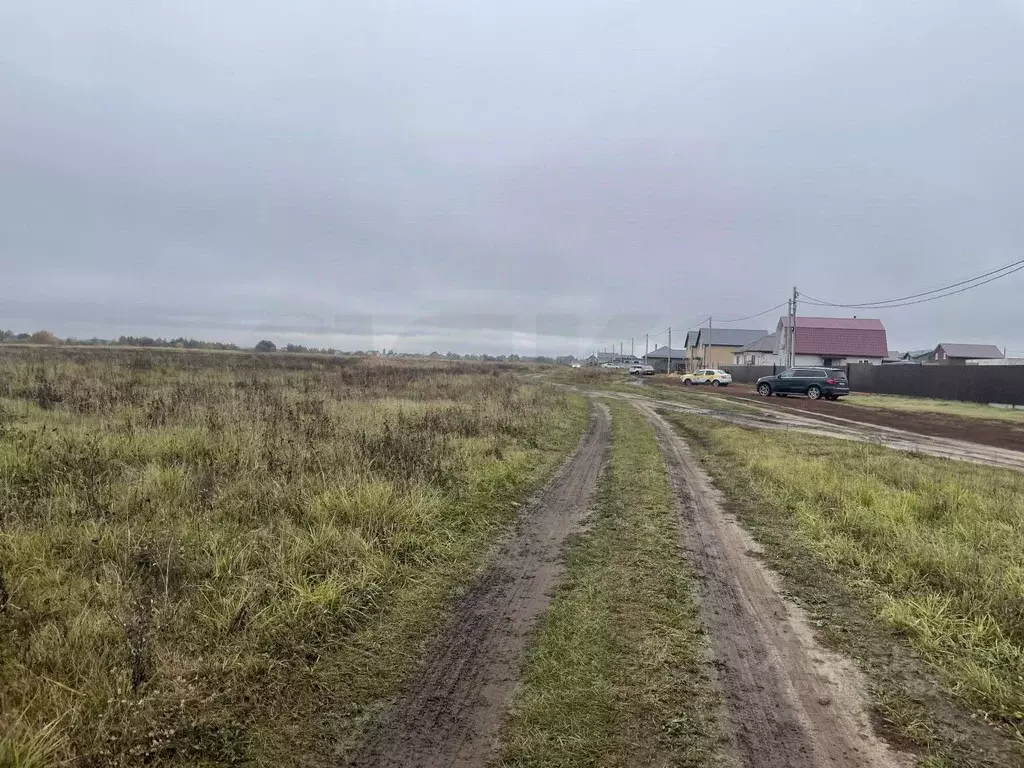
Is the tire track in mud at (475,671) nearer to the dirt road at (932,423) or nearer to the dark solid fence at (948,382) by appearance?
the dirt road at (932,423)

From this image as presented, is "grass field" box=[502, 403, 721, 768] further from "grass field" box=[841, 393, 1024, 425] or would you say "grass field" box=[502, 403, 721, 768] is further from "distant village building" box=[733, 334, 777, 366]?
"distant village building" box=[733, 334, 777, 366]

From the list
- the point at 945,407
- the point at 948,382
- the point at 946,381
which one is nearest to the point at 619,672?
the point at 945,407

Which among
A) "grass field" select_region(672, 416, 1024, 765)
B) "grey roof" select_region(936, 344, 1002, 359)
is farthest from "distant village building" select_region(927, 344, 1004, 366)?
"grass field" select_region(672, 416, 1024, 765)

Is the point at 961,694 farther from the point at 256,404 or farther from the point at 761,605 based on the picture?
the point at 256,404

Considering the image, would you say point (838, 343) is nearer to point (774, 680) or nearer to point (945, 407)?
point (945, 407)

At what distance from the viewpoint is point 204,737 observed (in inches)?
101

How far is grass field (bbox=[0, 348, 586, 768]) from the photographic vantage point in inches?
103

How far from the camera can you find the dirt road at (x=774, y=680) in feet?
8.45

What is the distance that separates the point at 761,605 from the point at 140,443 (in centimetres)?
810

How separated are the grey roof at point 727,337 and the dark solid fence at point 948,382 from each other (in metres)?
47.4

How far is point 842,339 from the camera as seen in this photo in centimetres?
5747

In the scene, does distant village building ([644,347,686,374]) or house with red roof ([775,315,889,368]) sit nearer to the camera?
house with red roof ([775,315,889,368])

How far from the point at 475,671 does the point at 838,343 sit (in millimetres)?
64558

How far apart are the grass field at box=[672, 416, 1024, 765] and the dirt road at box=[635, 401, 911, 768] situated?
24cm
